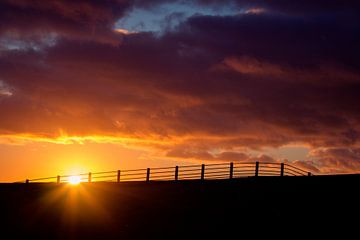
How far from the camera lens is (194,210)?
40.8 m

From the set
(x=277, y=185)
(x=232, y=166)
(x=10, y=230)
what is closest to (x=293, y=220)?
(x=277, y=185)

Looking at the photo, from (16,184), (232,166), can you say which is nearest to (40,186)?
(16,184)

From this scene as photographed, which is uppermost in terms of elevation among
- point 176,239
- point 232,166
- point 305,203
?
point 232,166

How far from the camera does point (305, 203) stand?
3791 cm

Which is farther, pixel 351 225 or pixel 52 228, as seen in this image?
pixel 52 228

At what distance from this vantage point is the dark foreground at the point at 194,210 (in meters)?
35.9

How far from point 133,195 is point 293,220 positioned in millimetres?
13517

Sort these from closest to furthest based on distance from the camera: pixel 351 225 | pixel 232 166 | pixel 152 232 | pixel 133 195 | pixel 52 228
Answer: pixel 351 225
pixel 152 232
pixel 52 228
pixel 133 195
pixel 232 166

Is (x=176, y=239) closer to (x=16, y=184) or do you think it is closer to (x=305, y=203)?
(x=305, y=203)

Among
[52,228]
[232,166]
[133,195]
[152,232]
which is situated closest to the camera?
[152,232]

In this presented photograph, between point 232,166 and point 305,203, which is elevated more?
point 232,166

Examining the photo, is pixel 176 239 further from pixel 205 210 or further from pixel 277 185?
pixel 277 185

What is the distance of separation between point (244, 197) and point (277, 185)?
216 cm

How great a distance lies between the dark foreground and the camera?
118 ft
